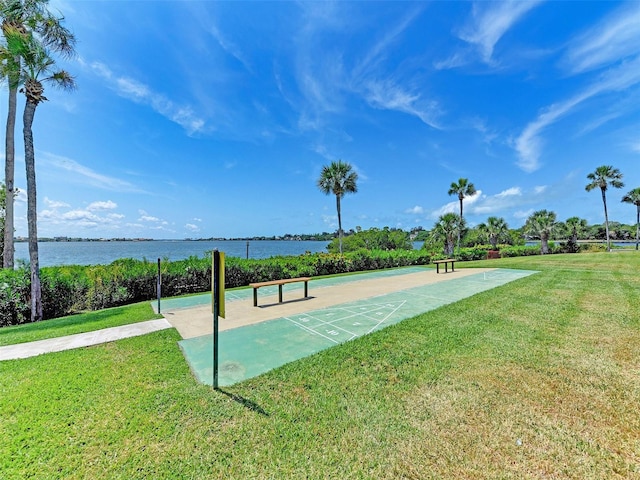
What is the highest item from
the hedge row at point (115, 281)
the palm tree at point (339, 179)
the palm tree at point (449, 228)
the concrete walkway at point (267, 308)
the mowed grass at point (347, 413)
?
the palm tree at point (339, 179)

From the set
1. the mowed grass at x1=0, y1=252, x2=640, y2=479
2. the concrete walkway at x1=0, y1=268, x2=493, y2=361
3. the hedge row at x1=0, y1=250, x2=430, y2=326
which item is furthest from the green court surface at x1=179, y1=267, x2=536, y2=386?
the hedge row at x1=0, y1=250, x2=430, y2=326

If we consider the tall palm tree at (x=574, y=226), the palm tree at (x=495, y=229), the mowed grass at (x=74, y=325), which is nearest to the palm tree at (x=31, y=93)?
the mowed grass at (x=74, y=325)

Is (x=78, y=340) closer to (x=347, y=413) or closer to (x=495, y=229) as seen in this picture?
(x=347, y=413)

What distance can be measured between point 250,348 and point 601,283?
12635mm

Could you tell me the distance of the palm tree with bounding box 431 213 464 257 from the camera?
27875 mm

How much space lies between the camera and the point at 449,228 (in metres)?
28.0

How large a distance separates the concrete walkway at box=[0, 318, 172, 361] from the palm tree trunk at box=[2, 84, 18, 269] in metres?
5.91

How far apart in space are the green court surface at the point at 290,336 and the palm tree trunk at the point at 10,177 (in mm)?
8511

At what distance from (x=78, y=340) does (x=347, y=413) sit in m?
5.16

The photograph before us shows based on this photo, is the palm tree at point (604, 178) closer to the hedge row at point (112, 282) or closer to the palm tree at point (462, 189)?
the palm tree at point (462, 189)

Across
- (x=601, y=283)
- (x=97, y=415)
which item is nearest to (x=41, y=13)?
(x=97, y=415)

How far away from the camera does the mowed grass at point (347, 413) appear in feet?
7.07

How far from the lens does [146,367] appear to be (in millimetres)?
3766

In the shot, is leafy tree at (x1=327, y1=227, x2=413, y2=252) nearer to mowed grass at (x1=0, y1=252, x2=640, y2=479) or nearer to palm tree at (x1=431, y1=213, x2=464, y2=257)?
palm tree at (x1=431, y1=213, x2=464, y2=257)
